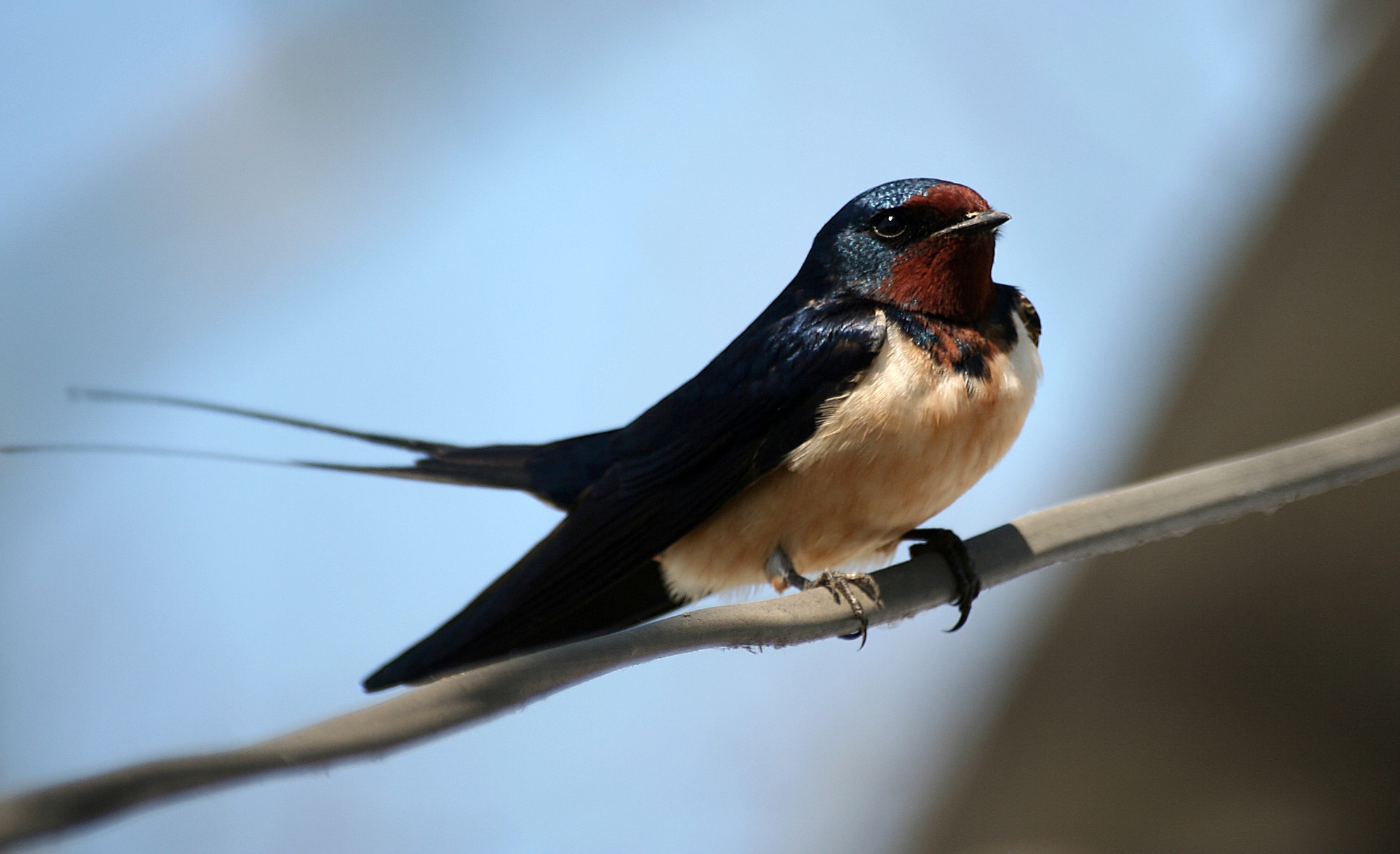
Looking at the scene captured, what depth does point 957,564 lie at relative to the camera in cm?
147

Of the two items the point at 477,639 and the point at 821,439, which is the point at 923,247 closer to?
the point at 821,439

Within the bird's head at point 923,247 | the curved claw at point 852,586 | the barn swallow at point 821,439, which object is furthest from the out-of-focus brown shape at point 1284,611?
the curved claw at point 852,586

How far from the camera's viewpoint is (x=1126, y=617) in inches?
148

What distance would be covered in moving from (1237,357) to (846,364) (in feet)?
8.85

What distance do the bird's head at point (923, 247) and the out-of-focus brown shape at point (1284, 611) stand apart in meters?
2.47

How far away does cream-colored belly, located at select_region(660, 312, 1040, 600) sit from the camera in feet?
4.60

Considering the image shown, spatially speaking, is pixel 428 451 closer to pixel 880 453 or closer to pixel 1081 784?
pixel 880 453

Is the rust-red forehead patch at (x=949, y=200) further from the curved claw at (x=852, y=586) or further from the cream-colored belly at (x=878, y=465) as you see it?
the curved claw at (x=852, y=586)

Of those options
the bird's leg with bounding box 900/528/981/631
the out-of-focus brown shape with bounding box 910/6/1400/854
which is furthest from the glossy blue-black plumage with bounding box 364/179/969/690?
the out-of-focus brown shape with bounding box 910/6/1400/854

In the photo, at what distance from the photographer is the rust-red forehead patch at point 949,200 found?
146cm

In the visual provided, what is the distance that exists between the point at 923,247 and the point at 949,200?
0.23 feet

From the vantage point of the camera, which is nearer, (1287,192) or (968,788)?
(1287,192)

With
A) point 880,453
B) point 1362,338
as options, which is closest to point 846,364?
point 880,453

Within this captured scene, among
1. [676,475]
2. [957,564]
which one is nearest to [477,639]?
[676,475]
